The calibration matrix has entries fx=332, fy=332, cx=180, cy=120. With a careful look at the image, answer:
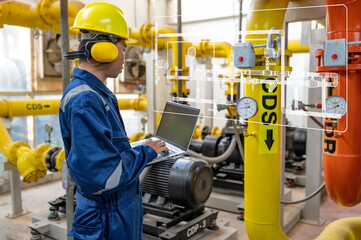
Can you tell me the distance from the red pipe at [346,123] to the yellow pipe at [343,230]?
0.19m

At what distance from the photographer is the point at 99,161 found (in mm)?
1237

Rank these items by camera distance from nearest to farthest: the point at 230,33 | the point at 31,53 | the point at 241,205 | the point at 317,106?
the point at 317,106 < the point at 230,33 < the point at 241,205 < the point at 31,53

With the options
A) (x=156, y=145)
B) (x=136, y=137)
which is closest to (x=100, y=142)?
(x=156, y=145)

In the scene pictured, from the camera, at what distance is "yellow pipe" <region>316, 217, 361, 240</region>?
223cm

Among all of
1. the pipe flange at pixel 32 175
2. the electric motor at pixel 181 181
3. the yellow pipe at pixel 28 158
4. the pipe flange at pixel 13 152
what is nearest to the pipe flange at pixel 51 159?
the yellow pipe at pixel 28 158

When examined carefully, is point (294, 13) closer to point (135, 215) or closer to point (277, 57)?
point (277, 57)

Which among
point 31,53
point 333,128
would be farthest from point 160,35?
point 31,53

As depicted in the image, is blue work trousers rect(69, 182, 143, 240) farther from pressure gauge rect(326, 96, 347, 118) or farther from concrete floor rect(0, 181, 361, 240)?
concrete floor rect(0, 181, 361, 240)

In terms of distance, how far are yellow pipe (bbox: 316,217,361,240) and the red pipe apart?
0.19 metres

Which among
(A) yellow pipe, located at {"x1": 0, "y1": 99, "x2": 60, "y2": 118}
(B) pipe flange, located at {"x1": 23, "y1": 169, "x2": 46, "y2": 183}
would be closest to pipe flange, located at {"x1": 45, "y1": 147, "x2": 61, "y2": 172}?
(B) pipe flange, located at {"x1": 23, "y1": 169, "x2": 46, "y2": 183}

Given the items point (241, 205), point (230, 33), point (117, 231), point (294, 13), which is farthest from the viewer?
point (241, 205)

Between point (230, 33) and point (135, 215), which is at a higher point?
point (230, 33)

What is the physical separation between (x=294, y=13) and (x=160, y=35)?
45.6 inches

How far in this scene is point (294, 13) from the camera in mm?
2637
